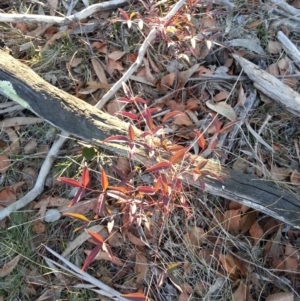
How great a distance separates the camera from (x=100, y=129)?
1.92m

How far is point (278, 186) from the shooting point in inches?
74.7

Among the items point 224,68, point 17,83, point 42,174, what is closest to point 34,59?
point 17,83

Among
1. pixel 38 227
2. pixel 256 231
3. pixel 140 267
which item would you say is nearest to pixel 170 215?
pixel 140 267

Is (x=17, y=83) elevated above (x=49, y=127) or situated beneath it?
elevated above

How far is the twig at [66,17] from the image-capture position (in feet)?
7.57

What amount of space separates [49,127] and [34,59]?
390mm

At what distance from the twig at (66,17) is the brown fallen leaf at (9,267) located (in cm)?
117

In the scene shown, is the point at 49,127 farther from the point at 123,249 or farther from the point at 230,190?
the point at 230,190

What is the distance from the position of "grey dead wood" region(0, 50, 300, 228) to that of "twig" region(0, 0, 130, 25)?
1.13 ft

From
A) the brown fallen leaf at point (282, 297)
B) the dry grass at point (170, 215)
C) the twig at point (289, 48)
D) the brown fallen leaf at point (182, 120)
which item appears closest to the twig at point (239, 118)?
the dry grass at point (170, 215)

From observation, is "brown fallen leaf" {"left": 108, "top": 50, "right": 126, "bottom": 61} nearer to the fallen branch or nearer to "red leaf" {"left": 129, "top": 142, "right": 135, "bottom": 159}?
the fallen branch

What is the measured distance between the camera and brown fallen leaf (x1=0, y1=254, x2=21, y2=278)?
6.75 ft

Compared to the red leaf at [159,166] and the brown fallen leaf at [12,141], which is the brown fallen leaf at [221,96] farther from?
the brown fallen leaf at [12,141]

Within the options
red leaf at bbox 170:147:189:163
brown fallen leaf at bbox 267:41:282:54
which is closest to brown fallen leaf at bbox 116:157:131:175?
red leaf at bbox 170:147:189:163
